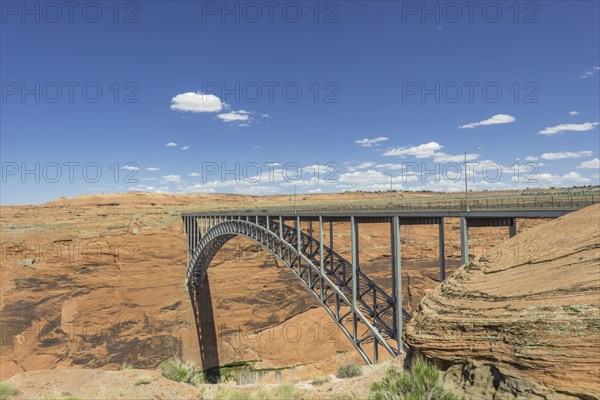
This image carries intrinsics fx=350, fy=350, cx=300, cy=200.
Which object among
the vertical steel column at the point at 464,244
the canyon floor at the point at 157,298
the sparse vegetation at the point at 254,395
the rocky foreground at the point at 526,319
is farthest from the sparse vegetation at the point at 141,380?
the canyon floor at the point at 157,298

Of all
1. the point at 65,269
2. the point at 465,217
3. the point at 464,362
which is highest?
the point at 465,217

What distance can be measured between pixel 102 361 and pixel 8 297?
871 centimetres

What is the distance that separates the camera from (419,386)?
253 inches

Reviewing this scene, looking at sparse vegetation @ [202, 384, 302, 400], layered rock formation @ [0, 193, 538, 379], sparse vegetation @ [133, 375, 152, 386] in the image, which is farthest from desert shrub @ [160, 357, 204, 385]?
layered rock formation @ [0, 193, 538, 379]

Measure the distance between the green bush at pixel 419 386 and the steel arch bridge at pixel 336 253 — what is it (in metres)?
4.57

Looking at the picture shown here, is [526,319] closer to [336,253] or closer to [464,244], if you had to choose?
[464,244]

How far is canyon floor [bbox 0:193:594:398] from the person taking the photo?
1094 inches

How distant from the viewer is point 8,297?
27156mm

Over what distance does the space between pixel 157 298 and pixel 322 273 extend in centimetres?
2202

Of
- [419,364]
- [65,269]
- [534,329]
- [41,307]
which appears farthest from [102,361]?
[534,329]

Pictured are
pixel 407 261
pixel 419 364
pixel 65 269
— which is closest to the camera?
pixel 419 364

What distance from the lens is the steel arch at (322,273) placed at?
51.6ft

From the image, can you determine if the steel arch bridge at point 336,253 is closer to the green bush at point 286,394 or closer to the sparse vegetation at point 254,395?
the green bush at point 286,394

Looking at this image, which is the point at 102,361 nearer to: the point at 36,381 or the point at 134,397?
the point at 36,381
